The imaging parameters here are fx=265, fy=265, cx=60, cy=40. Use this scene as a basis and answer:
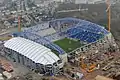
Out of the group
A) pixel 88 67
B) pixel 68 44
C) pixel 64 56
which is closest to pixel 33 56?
pixel 64 56

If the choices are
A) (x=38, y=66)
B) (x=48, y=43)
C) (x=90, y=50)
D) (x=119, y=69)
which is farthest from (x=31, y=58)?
(x=119, y=69)

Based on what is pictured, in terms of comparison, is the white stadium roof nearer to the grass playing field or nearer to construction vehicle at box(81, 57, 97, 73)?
construction vehicle at box(81, 57, 97, 73)

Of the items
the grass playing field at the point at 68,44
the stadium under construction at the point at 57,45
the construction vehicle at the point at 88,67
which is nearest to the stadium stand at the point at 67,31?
the stadium under construction at the point at 57,45

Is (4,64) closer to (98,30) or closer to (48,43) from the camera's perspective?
(48,43)

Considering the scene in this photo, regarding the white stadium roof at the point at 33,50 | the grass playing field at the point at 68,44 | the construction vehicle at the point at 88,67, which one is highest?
the white stadium roof at the point at 33,50

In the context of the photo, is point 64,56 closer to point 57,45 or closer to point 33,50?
point 33,50

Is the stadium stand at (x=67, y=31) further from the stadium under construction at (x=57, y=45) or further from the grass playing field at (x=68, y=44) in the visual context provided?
the grass playing field at (x=68, y=44)

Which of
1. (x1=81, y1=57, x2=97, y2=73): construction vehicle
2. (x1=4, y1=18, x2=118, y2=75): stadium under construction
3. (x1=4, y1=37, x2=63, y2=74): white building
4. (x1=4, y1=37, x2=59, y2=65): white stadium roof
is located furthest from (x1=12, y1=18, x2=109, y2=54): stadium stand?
(x1=81, y1=57, x2=97, y2=73): construction vehicle
